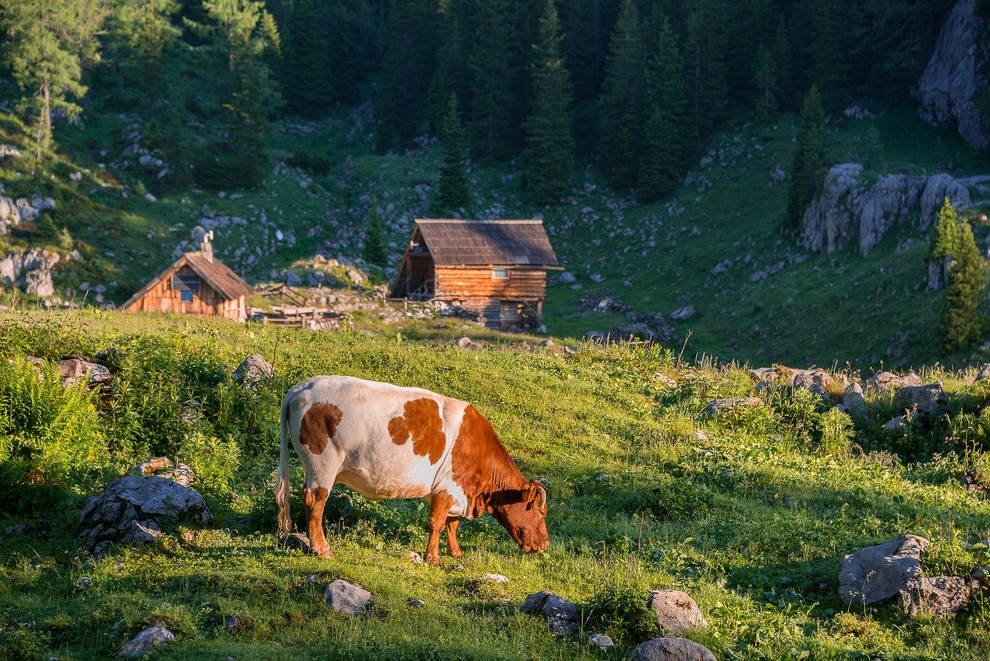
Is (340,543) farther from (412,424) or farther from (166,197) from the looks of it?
(166,197)

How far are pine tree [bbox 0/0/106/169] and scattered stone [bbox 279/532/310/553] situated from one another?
180ft

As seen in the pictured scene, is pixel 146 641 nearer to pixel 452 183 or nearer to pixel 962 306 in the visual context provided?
pixel 962 306

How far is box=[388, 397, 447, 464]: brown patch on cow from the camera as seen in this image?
10.2m

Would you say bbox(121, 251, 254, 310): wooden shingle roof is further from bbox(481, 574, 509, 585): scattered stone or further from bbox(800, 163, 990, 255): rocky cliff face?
bbox(481, 574, 509, 585): scattered stone

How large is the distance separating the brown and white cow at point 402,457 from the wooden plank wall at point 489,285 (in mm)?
38892

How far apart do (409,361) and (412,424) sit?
863cm

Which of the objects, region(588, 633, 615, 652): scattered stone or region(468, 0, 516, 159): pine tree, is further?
region(468, 0, 516, 159): pine tree

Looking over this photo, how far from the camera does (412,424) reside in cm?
1031

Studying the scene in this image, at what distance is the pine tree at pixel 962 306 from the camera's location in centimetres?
3375

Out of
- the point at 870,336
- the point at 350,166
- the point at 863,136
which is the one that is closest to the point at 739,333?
the point at 870,336

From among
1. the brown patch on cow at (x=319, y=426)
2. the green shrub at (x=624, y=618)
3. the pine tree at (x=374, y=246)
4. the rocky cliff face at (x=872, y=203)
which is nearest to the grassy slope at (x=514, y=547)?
the green shrub at (x=624, y=618)

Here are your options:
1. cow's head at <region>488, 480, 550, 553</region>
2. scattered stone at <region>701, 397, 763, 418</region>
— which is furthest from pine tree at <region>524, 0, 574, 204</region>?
cow's head at <region>488, 480, 550, 553</region>

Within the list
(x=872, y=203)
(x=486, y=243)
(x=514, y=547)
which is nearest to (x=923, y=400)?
(x=514, y=547)

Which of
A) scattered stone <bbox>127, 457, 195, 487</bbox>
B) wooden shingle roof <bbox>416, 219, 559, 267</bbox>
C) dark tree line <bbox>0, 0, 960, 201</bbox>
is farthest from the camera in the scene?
dark tree line <bbox>0, 0, 960, 201</bbox>
